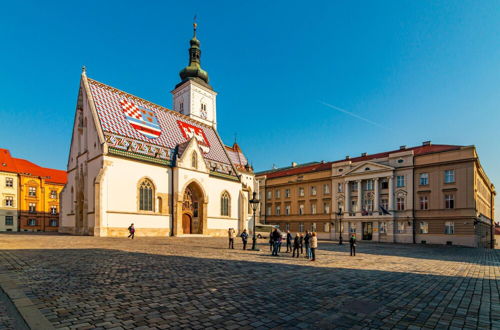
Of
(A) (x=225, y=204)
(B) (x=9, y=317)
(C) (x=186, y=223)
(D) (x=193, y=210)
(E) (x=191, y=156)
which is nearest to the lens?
(B) (x=9, y=317)

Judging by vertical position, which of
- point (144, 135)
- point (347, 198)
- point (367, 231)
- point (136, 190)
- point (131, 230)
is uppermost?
point (144, 135)

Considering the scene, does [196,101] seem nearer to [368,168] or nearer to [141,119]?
[141,119]

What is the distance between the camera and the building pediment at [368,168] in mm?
43312

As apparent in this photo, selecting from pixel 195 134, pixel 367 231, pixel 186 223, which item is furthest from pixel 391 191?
pixel 195 134

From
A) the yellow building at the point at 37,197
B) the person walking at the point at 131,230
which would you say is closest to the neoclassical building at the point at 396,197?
the person walking at the point at 131,230

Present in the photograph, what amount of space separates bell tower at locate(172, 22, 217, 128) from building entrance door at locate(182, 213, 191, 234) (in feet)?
84.7

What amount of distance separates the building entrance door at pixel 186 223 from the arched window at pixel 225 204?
5.20 m

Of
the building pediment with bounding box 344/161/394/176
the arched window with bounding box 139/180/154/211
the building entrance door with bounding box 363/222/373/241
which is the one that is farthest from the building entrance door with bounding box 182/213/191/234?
the building entrance door with bounding box 363/222/373/241

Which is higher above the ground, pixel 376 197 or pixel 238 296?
pixel 376 197

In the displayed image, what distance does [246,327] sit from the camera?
5121 mm

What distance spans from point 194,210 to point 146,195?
26.8ft

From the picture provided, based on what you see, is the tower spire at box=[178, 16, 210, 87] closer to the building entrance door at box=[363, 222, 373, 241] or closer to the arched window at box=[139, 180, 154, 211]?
the arched window at box=[139, 180, 154, 211]

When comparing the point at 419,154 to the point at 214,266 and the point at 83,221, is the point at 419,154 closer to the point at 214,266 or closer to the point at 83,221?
the point at 214,266

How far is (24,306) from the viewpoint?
5699 millimetres
